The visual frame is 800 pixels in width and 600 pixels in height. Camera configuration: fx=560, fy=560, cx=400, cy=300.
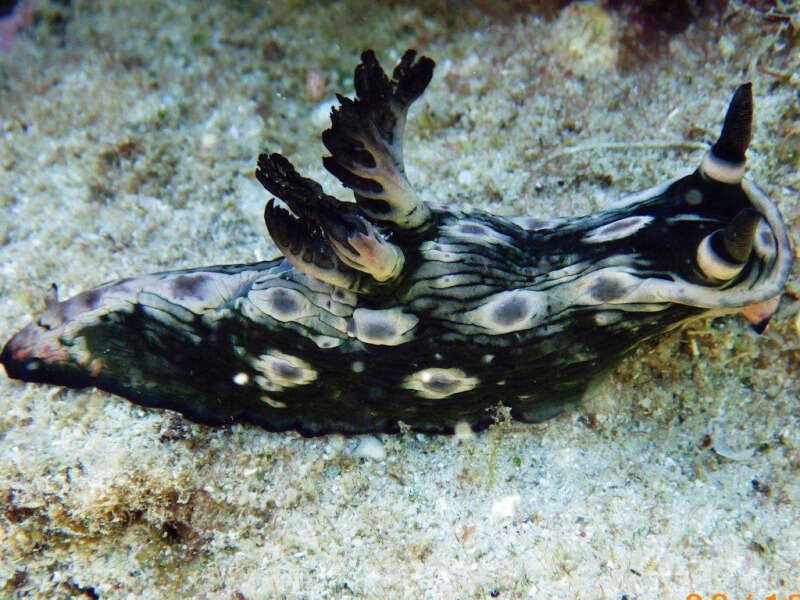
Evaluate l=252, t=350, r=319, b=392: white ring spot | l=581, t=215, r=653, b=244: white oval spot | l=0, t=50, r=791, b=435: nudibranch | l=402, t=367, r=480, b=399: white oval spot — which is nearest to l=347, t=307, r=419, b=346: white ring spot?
l=0, t=50, r=791, b=435: nudibranch

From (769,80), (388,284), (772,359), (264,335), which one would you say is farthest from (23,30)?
(772,359)

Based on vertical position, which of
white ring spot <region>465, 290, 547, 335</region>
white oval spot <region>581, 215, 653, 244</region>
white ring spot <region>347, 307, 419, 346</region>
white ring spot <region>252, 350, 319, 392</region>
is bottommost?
white ring spot <region>252, 350, 319, 392</region>

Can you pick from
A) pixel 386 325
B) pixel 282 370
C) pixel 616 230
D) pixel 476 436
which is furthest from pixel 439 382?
pixel 616 230

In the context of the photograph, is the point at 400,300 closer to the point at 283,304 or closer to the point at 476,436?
the point at 283,304

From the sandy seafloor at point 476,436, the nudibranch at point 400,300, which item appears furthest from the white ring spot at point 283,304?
the sandy seafloor at point 476,436

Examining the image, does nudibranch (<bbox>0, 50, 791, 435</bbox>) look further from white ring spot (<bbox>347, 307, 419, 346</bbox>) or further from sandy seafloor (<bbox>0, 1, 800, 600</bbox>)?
sandy seafloor (<bbox>0, 1, 800, 600</bbox>)

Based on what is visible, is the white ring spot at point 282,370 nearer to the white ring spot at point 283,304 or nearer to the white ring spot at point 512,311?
the white ring spot at point 283,304
